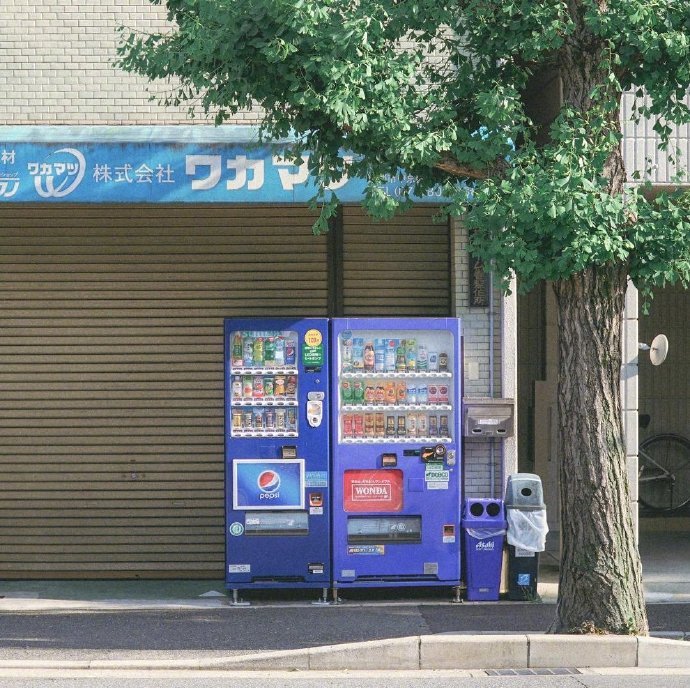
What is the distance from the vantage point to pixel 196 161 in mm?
10688

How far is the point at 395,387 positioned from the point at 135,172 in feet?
10.3

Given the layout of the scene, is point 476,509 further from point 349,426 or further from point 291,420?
point 291,420

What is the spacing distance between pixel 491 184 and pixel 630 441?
429 centimetres

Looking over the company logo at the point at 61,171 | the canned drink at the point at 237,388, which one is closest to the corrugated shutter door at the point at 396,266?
the canned drink at the point at 237,388

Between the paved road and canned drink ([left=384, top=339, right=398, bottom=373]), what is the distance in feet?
7.21

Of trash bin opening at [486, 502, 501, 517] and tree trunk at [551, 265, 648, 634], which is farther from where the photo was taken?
trash bin opening at [486, 502, 501, 517]

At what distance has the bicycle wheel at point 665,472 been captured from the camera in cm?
1488

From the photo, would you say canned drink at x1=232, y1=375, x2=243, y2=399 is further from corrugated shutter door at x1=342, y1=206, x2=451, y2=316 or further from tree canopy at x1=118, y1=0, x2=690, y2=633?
tree canopy at x1=118, y1=0, x2=690, y2=633

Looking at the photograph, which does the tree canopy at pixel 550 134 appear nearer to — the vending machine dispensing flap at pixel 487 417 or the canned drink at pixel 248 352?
the vending machine dispensing flap at pixel 487 417

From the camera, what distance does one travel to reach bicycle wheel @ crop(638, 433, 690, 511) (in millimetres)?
14875

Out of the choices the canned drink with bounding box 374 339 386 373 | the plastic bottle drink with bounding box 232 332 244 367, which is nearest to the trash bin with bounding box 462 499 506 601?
the canned drink with bounding box 374 339 386 373

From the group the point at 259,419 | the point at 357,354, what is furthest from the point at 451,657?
the point at 357,354

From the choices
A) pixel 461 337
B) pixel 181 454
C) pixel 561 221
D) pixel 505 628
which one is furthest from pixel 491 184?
pixel 181 454

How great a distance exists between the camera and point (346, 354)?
1073cm
